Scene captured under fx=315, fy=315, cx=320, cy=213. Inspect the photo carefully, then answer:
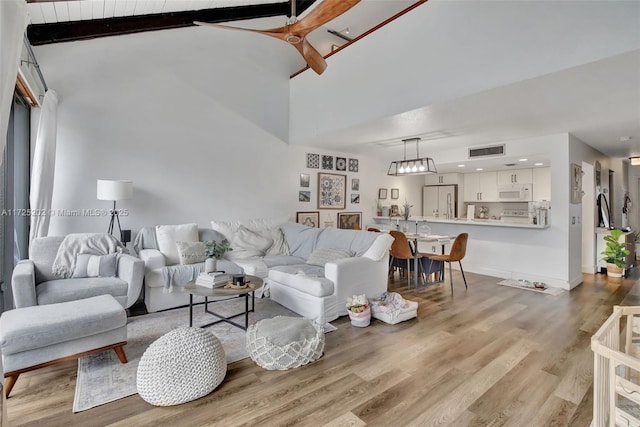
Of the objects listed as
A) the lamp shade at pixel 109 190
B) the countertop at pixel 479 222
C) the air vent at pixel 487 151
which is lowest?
the countertop at pixel 479 222

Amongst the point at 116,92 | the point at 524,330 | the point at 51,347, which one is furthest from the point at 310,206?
the point at 51,347

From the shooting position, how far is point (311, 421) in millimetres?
1810

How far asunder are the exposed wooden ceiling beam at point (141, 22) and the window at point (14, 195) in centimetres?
91

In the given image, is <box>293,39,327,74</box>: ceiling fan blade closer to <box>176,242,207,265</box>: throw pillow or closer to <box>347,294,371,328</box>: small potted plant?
<box>347,294,371,328</box>: small potted plant

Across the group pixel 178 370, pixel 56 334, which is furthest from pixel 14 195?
pixel 178 370

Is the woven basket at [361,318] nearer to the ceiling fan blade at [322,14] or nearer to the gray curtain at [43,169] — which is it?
the ceiling fan blade at [322,14]

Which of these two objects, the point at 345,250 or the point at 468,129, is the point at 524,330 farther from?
the point at 468,129

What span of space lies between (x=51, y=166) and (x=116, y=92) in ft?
4.35

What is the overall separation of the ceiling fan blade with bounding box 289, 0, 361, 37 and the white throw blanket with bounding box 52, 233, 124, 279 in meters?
2.99

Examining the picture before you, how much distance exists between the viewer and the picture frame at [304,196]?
6016 mm

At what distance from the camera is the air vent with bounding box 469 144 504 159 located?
17.8 ft

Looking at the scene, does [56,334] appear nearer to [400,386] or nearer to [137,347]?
[137,347]

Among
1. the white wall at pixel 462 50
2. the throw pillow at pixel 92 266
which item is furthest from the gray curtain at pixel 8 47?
the white wall at pixel 462 50

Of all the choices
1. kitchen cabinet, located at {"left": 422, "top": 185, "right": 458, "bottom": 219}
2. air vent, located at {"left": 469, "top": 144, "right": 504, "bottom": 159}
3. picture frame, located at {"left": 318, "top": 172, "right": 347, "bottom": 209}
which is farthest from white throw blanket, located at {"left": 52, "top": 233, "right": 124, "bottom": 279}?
kitchen cabinet, located at {"left": 422, "top": 185, "right": 458, "bottom": 219}
